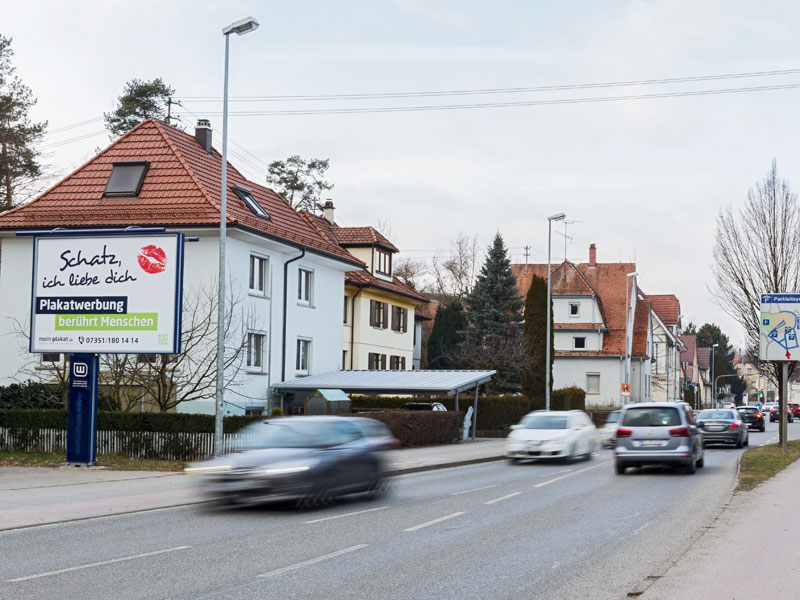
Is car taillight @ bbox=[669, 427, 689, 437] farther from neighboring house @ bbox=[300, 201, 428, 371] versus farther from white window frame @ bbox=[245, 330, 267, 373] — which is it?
neighboring house @ bbox=[300, 201, 428, 371]

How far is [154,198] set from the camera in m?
35.6

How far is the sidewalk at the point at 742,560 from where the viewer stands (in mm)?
8195

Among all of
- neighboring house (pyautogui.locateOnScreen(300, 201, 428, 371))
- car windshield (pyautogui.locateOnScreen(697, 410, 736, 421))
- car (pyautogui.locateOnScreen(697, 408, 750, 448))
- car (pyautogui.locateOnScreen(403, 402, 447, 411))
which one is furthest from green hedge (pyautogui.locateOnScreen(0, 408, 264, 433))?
neighboring house (pyautogui.locateOnScreen(300, 201, 428, 371))

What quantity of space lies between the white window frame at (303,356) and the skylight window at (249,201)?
5.40 m

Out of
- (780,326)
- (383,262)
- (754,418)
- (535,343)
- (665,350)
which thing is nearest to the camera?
(780,326)

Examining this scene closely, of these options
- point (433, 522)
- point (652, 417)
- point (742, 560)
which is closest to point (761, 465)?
point (652, 417)

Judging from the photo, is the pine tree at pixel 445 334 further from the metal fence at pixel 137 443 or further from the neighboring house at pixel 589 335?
the metal fence at pixel 137 443

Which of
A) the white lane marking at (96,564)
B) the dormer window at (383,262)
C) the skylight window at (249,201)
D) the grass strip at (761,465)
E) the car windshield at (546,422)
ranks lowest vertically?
the grass strip at (761,465)

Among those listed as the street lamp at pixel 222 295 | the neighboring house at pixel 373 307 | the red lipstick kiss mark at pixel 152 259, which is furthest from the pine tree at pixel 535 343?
the red lipstick kiss mark at pixel 152 259

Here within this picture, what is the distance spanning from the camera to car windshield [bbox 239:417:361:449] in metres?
15.4

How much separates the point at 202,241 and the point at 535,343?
25349 millimetres

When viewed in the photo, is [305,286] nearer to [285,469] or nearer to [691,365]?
[285,469]

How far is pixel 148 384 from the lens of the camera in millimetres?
27969

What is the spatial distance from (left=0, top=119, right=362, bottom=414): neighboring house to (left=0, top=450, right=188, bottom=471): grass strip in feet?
27.3
